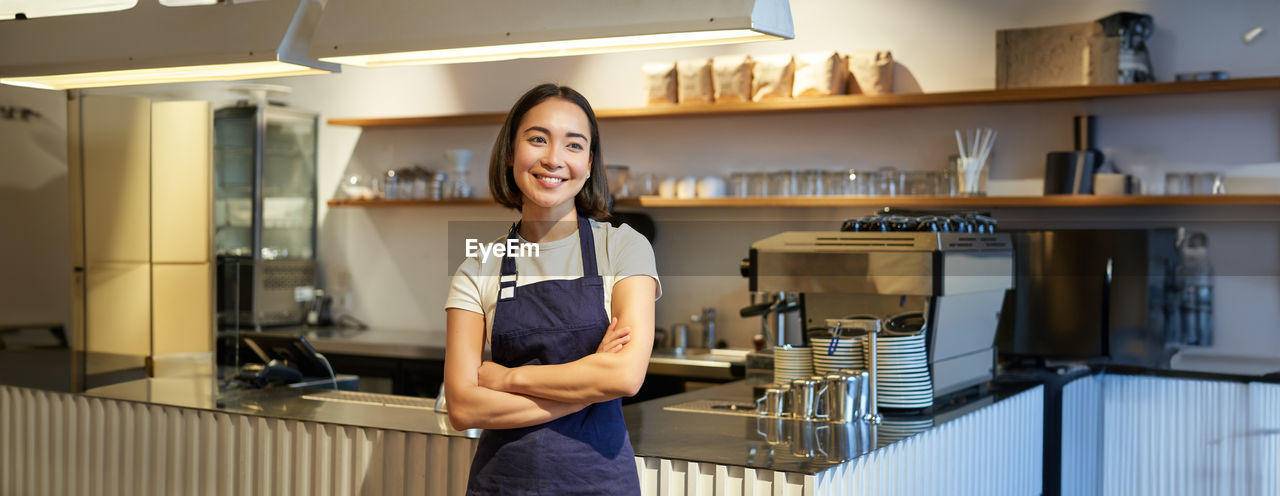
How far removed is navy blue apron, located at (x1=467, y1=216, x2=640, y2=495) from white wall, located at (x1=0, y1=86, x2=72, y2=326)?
4.96m

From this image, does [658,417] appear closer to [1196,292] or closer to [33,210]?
[1196,292]

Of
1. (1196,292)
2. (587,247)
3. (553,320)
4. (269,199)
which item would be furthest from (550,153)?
(269,199)

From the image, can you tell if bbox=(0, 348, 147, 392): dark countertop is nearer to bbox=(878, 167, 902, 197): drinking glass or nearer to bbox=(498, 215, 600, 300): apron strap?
bbox=(498, 215, 600, 300): apron strap

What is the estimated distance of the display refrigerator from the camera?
620cm

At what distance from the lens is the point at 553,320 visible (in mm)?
1974

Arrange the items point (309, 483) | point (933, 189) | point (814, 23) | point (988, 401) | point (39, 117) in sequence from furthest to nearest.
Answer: point (39, 117) → point (814, 23) → point (933, 189) → point (988, 401) → point (309, 483)

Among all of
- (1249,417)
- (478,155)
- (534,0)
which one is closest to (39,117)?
(478,155)

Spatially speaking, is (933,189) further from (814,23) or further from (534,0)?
(534,0)

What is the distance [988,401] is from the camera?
326 cm


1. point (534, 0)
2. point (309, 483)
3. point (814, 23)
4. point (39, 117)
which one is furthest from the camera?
point (39, 117)

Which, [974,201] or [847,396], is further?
[974,201]

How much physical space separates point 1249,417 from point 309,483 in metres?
3.07

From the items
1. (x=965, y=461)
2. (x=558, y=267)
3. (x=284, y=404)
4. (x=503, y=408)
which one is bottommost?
(x=965, y=461)

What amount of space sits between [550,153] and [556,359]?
1.15 feet
